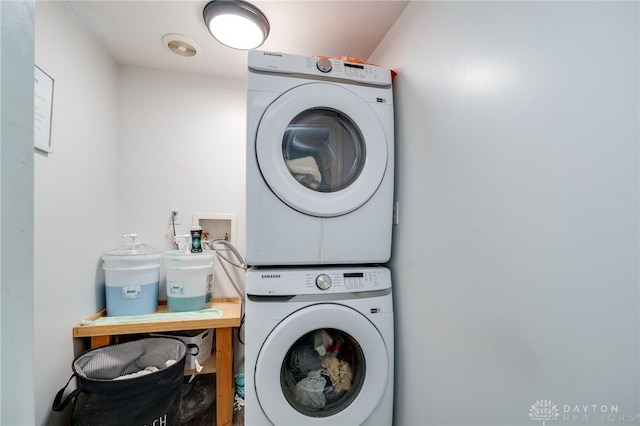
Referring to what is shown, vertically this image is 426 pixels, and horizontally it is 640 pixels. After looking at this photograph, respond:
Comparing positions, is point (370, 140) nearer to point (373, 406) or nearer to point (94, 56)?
point (373, 406)

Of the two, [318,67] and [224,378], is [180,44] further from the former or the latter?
[224,378]

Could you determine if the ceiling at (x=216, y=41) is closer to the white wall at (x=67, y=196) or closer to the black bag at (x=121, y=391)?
the white wall at (x=67, y=196)

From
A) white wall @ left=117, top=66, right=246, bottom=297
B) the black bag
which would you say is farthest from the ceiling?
the black bag

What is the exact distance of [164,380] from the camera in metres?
1.00

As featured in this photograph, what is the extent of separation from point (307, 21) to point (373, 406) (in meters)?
1.69

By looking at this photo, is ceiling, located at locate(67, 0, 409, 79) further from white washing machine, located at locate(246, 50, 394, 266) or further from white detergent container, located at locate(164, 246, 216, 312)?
white detergent container, located at locate(164, 246, 216, 312)

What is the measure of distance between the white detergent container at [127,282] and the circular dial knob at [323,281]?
100 cm

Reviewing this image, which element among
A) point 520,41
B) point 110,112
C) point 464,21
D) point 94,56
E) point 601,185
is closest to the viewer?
point 601,185

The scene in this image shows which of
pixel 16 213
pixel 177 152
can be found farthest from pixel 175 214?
pixel 16 213

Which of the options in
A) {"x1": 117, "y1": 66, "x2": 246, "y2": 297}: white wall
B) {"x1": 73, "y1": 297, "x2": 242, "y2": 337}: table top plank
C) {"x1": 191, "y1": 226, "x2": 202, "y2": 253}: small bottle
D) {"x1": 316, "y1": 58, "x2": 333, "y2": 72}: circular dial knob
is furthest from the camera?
{"x1": 117, "y1": 66, "x2": 246, "y2": 297}: white wall

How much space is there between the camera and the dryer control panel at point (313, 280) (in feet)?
3.09

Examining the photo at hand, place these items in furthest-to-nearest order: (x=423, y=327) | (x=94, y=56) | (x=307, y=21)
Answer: (x=94, y=56) < (x=307, y=21) < (x=423, y=327)

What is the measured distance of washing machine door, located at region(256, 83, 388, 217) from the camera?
0.95m

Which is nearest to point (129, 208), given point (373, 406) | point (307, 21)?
point (307, 21)
